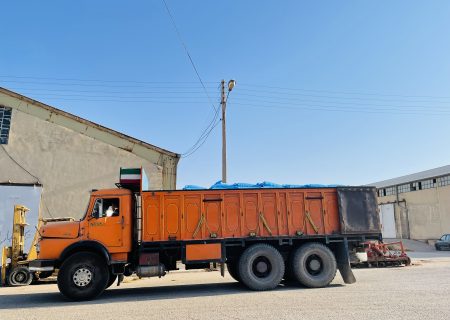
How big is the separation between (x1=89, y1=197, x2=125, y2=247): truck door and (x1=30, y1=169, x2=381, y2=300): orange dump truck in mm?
27

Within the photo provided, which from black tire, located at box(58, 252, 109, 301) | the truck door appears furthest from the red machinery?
black tire, located at box(58, 252, 109, 301)

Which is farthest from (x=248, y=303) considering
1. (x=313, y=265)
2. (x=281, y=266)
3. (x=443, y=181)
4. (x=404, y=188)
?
(x=404, y=188)

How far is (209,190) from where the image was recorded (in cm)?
1198

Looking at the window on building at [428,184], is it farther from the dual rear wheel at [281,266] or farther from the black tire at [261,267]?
the black tire at [261,267]

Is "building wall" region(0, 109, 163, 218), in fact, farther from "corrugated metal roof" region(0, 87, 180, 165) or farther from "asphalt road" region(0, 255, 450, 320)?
"asphalt road" region(0, 255, 450, 320)

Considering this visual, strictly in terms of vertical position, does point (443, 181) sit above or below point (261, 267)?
above

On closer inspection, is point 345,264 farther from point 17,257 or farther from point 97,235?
point 17,257

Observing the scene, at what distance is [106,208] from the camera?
11.3 metres

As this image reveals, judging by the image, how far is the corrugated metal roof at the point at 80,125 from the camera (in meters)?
20.8

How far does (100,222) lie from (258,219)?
465 centimetres

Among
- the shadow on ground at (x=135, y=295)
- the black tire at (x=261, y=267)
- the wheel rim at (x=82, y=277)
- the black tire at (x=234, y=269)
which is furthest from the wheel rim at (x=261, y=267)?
the wheel rim at (x=82, y=277)

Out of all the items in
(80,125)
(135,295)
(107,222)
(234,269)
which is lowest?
(135,295)

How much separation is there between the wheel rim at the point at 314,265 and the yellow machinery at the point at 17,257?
350 inches

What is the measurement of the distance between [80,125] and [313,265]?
14.9 meters
